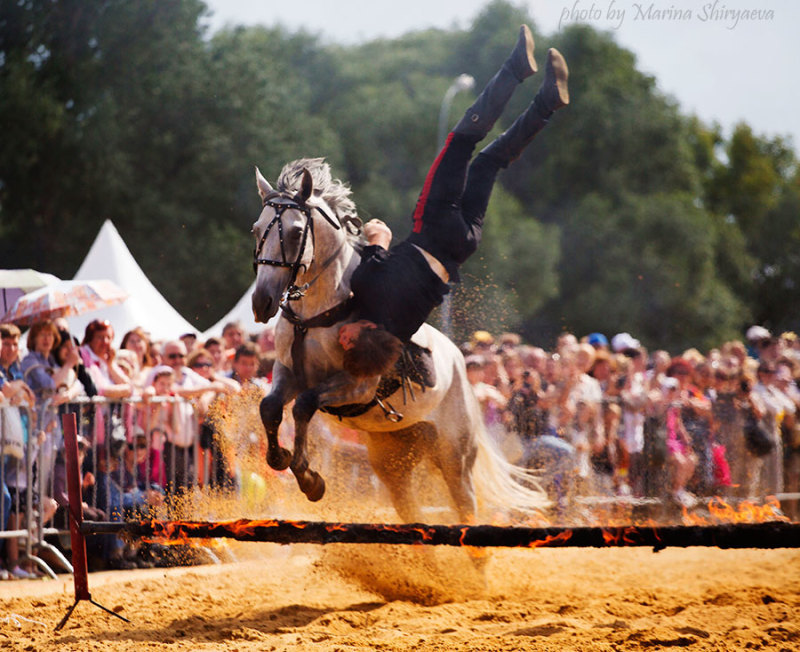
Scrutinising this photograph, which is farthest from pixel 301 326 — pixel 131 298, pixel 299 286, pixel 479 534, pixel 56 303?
pixel 131 298

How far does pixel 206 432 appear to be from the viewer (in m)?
8.29

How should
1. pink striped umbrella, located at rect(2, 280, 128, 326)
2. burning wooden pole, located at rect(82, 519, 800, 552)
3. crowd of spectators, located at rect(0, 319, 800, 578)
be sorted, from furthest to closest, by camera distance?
pink striped umbrella, located at rect(2, 280, 128, 326)
crowd of spectators, located at rect(0, 319, 800, 578)
burning wooden pole, located at rect(82, 519, 800, 552)

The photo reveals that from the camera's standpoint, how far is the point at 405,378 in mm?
6270

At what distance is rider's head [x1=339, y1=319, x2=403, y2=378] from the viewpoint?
5742mm

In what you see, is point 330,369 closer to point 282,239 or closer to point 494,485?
point 282,239

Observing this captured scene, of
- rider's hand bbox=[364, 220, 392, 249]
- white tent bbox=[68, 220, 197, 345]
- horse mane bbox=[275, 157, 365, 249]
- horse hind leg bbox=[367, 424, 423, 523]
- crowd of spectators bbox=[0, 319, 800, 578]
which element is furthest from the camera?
white tent bbox=[68, 220, 197, 345]

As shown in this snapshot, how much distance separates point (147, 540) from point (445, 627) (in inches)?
62.7

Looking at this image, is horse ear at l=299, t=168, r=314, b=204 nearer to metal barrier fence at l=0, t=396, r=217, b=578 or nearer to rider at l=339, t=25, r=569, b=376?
rider at l=339, t=25, r=569, b=376

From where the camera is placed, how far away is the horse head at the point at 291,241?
5.45 meters

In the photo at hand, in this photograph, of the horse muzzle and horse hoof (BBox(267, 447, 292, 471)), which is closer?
the horse muzzle

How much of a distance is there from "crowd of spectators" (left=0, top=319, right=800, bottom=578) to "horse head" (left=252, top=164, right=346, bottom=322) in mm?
2308

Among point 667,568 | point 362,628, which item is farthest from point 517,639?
point 667,568

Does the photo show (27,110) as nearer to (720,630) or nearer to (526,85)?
(526,85)

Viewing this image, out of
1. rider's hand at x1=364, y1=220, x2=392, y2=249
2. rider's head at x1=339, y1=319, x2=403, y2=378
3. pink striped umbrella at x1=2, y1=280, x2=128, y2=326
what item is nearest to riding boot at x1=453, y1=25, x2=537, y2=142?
rider's hand at x1=364, y1=220, x2=392, y2=249
